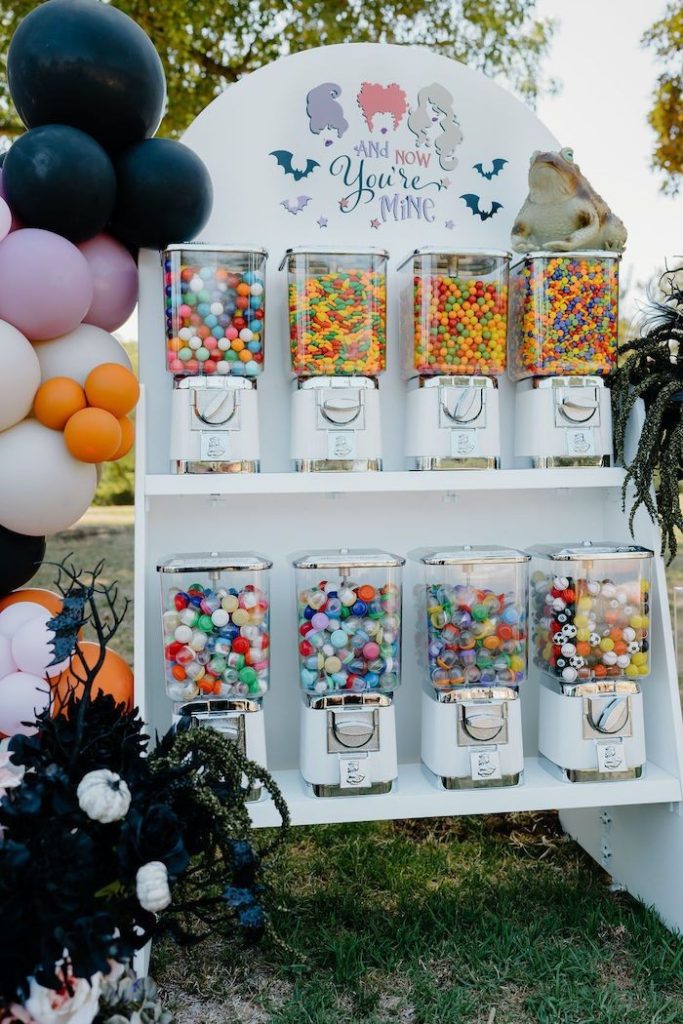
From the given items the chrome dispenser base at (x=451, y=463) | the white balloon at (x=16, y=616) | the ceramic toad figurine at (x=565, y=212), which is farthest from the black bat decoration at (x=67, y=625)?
the ceramic toad figurine at (x=565, y=212)

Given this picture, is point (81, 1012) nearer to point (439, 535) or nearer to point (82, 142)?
point (439, 535)

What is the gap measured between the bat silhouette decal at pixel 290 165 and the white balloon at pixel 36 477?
0.79 m

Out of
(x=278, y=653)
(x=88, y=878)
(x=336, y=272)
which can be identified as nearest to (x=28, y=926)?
(x=88, y=878)

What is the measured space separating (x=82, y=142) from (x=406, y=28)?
390 centimetres

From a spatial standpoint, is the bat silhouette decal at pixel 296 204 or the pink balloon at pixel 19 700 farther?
the bat silhouette decal at pixel 296 204

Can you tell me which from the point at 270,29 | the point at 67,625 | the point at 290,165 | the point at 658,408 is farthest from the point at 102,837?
the point at 270,29

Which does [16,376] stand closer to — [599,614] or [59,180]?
[59,180]

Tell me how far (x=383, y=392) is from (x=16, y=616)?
0.93 meters

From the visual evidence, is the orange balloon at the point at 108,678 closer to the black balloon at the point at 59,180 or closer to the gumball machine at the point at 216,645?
the gumball machine at the point at 216,645

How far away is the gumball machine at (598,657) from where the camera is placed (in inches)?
71.7

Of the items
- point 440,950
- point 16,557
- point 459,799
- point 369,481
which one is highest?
point 369,481

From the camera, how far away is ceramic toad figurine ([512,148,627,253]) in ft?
6.38

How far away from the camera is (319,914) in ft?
6.40

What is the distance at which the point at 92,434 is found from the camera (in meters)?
1.69
